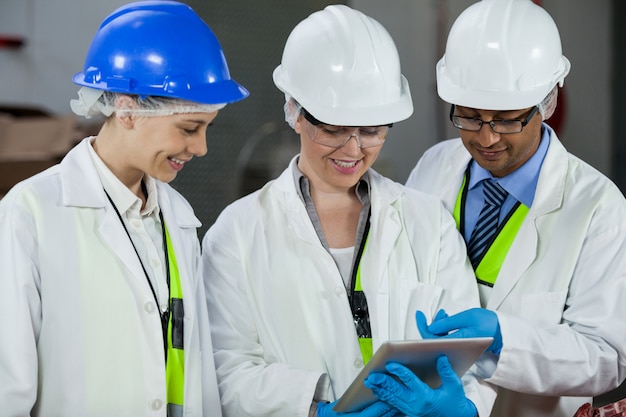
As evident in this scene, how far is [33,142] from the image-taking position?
4562 millimetres

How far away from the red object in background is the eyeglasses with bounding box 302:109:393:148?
3511 millimetres

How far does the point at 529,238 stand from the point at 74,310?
1.34 metres

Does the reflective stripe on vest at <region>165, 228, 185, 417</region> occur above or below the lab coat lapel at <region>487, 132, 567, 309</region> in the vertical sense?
below

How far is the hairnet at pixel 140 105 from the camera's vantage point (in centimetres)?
218

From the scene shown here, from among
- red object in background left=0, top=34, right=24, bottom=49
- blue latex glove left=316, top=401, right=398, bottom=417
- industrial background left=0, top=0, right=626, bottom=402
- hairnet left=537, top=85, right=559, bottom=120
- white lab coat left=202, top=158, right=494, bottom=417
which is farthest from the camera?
red object in background left=0, top=34, right=24, bottom=49

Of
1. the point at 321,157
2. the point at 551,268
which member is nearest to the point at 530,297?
the point at 551,268

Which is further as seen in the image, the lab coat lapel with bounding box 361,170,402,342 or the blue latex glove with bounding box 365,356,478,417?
the lab coat lapel with bounding box 361,170,402,342

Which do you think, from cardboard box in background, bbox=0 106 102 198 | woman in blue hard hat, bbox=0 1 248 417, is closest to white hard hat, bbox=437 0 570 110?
woman in blue hard hat, bbox=0 1 248 417

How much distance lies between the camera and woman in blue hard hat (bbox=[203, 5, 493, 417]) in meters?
2.42

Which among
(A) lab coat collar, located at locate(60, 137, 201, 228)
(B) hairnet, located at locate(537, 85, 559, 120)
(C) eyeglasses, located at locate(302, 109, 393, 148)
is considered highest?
(B) hairnet, located at locate(537, 85, 559, 120)

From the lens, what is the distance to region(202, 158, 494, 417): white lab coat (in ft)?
7.93

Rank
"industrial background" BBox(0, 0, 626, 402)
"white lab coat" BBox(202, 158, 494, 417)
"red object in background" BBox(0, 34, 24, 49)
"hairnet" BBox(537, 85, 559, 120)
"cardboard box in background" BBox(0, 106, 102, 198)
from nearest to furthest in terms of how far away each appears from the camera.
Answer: "white lab coat" BBox(202, 158, 494, 417), "hairnet" BBox(537, 85, 559, 120), "cardboard box in background" BBox(0, 106, 102, 198), "industrial background" BBox(0, 0, 626, 402), "red object in background" BBox(0, 34, 24, 49)

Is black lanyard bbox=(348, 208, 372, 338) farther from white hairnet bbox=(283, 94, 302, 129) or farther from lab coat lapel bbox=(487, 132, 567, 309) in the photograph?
white hairnet bbox=(283, 94, 302, 129)

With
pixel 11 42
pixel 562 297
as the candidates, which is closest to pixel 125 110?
pixel 562 297
